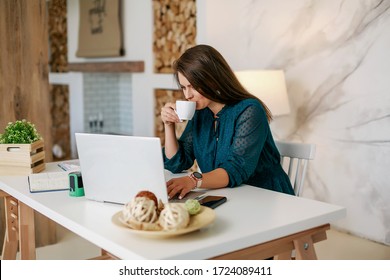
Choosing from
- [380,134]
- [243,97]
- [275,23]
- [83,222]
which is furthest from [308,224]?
[275,23]

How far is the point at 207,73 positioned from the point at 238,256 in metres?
0.87

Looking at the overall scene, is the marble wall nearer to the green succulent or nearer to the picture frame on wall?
the picture frame on wall

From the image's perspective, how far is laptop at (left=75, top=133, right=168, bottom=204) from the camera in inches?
57.1

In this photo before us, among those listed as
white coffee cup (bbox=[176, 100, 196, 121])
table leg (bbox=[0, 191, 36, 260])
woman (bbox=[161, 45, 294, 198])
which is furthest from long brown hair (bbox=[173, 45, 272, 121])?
table leg (bbox=[0, 191, 36, 260])

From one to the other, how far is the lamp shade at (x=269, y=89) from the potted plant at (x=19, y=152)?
1.57 metres

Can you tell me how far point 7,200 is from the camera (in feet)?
7.16

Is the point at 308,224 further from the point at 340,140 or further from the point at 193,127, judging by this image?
the point at 340,140

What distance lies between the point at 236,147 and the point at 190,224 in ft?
2.15

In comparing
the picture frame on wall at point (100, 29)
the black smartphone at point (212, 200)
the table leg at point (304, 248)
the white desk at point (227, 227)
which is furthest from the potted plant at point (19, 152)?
the picture frame on wall at point (100, 29)

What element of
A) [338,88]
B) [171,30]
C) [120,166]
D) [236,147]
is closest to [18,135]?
[120,166]

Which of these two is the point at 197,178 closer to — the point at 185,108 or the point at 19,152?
the point at 185,108

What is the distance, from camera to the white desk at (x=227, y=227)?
4.02 ft
